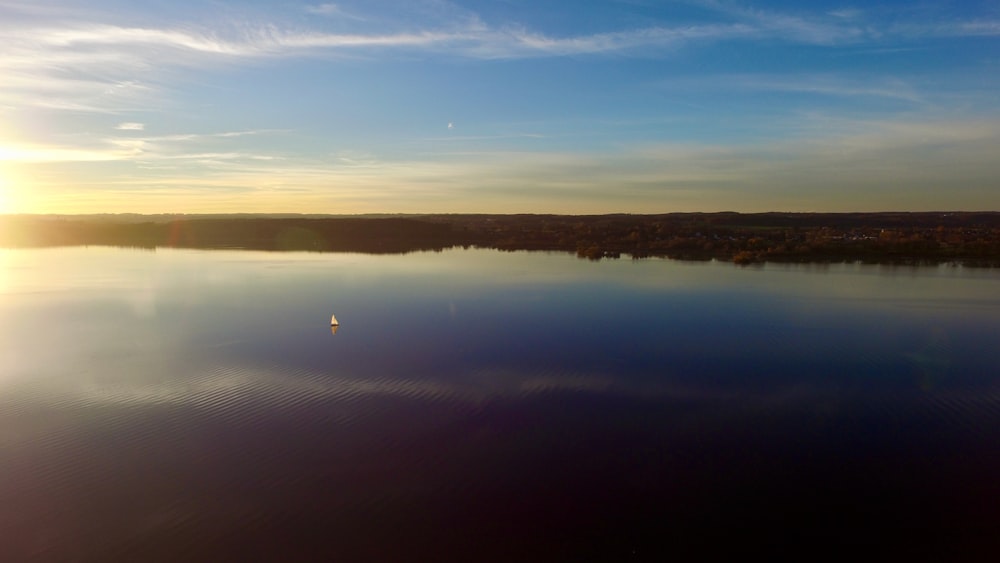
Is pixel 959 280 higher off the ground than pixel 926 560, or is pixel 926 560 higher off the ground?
pixel 959 280

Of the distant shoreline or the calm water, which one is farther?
the distant shoreline

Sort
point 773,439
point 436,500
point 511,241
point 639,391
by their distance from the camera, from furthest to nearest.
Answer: point 511,241
point 639,391
point 773,439
point 436,500

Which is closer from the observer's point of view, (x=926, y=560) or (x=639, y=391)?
(x=926, y=560)

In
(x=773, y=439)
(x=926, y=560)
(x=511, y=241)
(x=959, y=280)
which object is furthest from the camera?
(x=511, y=241)

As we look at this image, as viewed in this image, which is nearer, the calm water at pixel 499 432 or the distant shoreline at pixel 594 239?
the calm water at pixel 499 432

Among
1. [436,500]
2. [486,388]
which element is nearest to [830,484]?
[436,500]

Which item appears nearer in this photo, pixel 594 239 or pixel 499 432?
pixel 499 432

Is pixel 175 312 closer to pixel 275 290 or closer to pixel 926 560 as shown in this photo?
pixel 275 290

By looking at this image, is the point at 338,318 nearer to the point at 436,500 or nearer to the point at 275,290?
the point at 275,290
